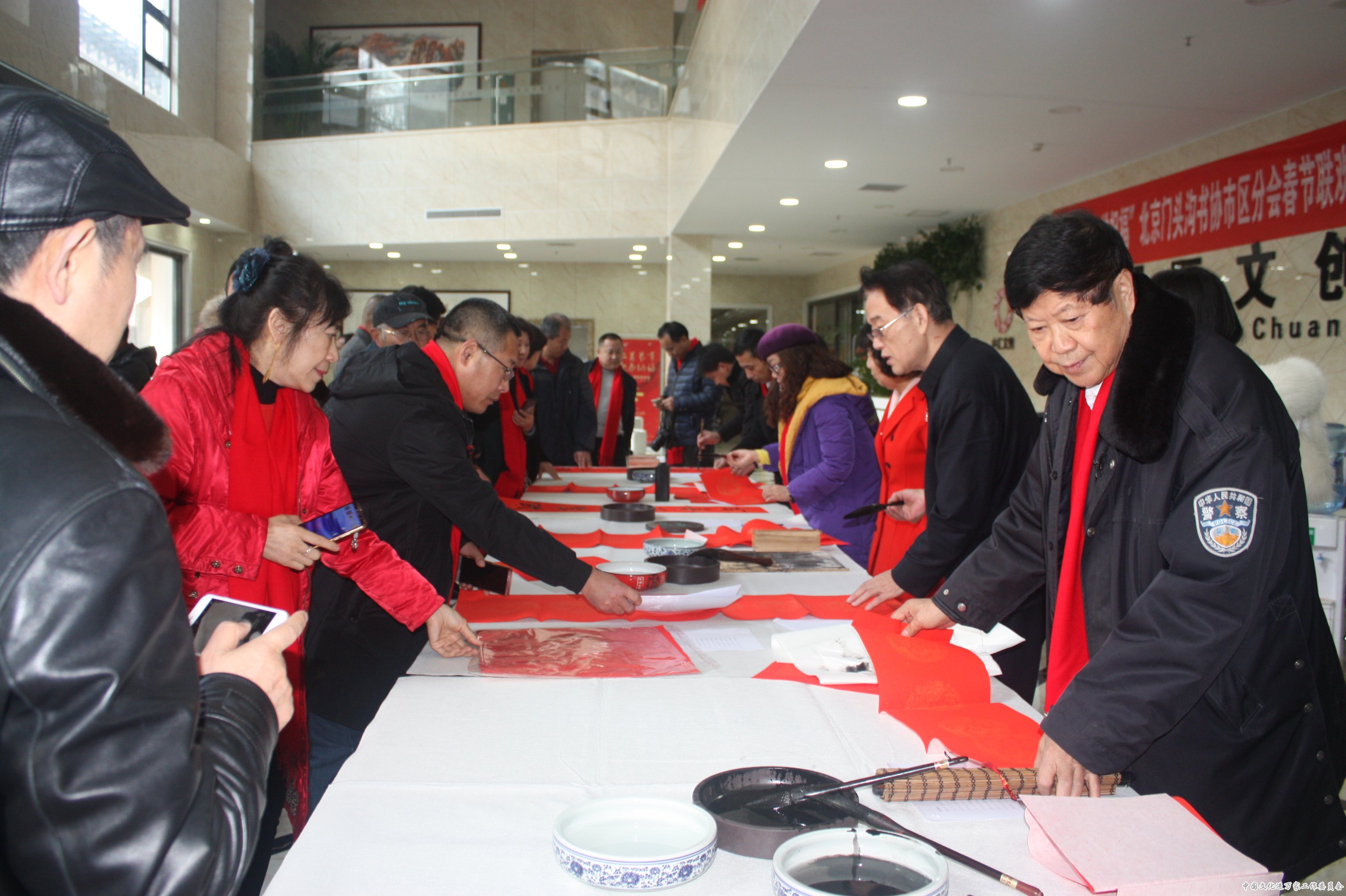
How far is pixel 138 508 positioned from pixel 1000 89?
Answer: 509 centimetres

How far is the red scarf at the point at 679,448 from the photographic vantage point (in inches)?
264

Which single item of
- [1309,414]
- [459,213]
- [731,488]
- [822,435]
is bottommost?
[731,488]

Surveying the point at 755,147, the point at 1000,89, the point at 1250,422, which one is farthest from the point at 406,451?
the point at 755,147

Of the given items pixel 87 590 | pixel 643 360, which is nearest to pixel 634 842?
pixel 87 590

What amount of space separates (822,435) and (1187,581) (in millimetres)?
2249

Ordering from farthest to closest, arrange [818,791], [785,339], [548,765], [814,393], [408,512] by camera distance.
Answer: [785,339], [814,393], [408,512], [548,765], [818,791]

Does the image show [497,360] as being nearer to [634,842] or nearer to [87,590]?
[634,842]

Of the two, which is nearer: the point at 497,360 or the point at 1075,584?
the point at 1075,584

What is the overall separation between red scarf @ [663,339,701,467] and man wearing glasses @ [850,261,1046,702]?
4.23 m

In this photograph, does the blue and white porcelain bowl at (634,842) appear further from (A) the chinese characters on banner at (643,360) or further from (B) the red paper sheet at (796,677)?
(A) the chinese characters on banner at (643,360)

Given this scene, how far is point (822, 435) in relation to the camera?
3.40 meters

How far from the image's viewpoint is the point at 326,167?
11.2 metres

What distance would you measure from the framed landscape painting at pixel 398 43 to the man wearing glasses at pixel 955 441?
13.4 meters

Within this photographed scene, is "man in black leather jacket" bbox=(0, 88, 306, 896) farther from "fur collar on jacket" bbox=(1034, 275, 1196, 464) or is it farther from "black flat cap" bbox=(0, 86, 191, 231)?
"fur collar on jacket" bbox=(1034, 275, 1196, 464)
